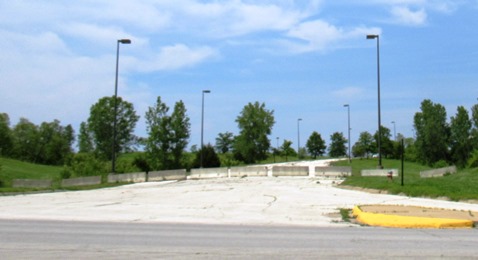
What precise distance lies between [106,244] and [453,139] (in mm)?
96287

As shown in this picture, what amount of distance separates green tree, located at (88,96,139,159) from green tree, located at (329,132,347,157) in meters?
62.9

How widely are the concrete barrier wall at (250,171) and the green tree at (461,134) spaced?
58907 mm

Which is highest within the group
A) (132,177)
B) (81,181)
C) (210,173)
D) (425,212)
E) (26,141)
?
(26,141)

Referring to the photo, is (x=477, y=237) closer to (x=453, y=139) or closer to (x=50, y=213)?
(x=50, y=213)

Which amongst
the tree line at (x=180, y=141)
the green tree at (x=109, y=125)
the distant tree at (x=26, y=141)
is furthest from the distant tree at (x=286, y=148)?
the distant tree at (x=26, y=141)

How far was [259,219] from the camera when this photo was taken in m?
17.2

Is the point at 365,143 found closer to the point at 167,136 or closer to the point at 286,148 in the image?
the point at 286,148

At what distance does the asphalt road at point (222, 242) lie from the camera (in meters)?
9.52

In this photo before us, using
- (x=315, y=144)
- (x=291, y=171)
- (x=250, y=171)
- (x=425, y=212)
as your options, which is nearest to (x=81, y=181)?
(x=250, y=171)

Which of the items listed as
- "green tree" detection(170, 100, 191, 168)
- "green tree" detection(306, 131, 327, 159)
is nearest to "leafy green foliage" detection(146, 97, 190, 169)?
"green tree" detection(170, 100, 191, 168)

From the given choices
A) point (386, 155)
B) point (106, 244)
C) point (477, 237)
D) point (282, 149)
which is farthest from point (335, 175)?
point (282, 149)

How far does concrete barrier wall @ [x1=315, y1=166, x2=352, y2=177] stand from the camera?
1836 inches

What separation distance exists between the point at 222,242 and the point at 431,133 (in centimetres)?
8843

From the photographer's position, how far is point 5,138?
4845 inches
